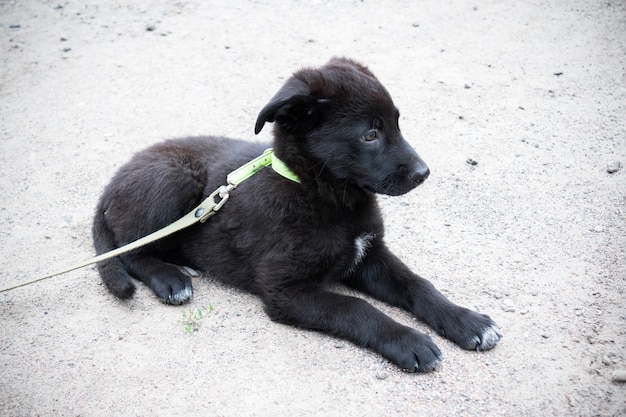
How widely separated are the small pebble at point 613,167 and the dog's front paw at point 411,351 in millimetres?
2277

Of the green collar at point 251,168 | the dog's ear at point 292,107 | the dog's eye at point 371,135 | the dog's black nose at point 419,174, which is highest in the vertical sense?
the dog's ear at point 292,107

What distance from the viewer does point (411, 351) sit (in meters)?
2.80

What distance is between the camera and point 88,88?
239 inches

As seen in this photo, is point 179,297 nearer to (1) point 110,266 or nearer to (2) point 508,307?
(1) point 110,266

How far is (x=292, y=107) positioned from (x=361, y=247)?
899 millimetres

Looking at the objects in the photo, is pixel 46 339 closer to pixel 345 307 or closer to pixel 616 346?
pixel 345 307

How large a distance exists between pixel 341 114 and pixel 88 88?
3.94m

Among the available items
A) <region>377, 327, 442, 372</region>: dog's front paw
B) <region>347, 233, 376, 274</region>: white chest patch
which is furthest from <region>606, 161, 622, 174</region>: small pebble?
<region>377, 327, 442, 372</region>: dog's front paw

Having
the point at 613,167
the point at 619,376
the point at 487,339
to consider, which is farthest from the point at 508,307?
the point at 613,167

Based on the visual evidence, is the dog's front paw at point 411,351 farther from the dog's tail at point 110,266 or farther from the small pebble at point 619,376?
the dog's tail at point 110,266

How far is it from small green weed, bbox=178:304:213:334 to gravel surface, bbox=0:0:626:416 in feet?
0.20

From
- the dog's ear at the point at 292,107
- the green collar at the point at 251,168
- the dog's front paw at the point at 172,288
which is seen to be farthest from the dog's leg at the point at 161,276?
the dog's ear at the point at 292,107

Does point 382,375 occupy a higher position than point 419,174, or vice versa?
point 419,174

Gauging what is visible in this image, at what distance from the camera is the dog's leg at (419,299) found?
2922 millimetres
